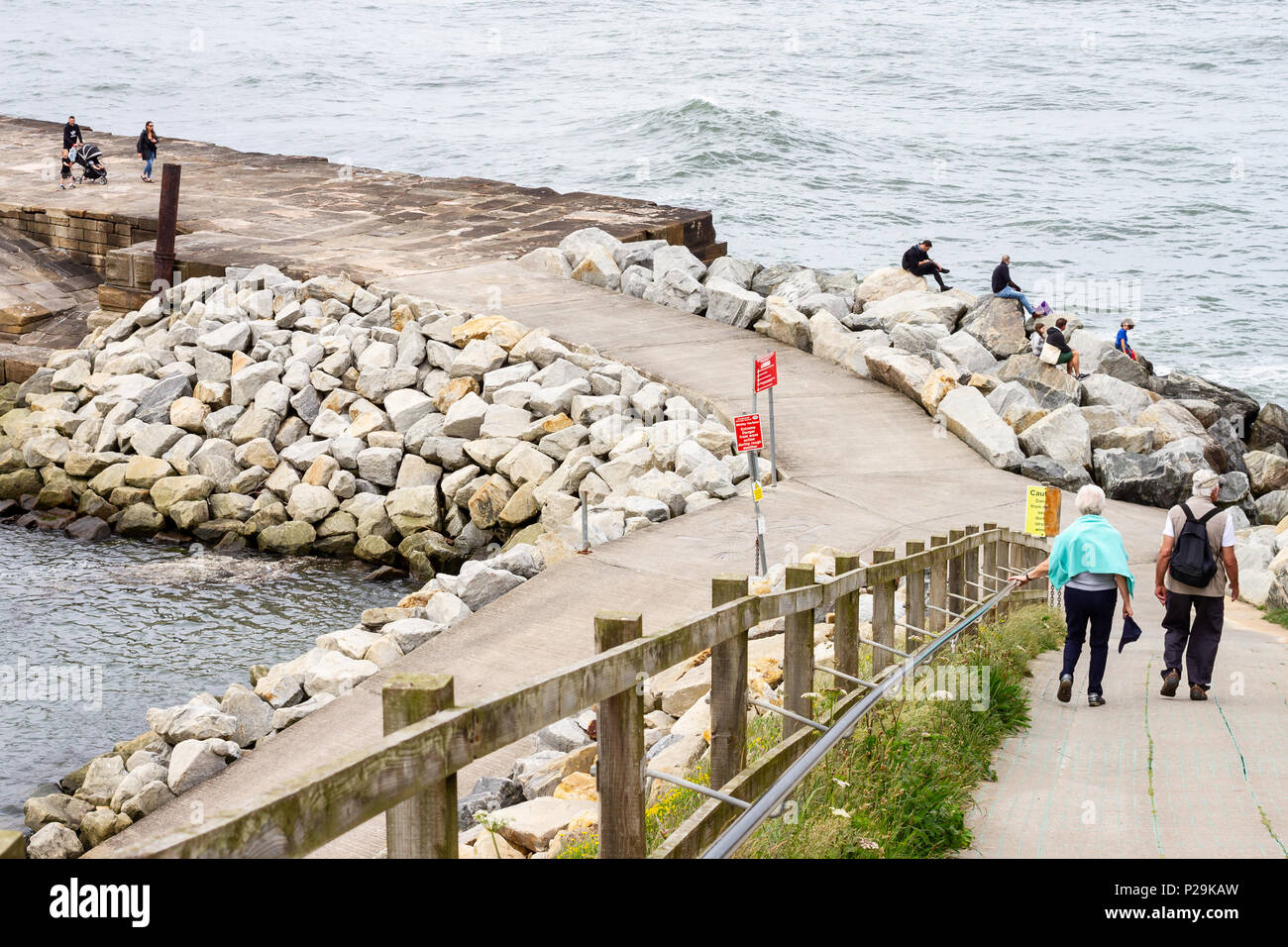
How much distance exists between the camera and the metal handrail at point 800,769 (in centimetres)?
392

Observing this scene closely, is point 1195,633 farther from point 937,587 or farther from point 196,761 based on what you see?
point 196,761

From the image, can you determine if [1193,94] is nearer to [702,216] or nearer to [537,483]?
[702,216]

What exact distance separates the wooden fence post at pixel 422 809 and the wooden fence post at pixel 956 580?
6.56 meters

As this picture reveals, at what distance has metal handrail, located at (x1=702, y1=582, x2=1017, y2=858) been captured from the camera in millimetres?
3918

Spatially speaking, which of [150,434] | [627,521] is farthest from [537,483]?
[150,434]

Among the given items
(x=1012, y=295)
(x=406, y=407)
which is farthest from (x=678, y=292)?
(x=406, y=407)

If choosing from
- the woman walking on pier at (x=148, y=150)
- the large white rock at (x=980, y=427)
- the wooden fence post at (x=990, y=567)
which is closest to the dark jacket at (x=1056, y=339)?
the large white rock at (x=980, y=427)

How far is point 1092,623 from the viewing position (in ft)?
26.8

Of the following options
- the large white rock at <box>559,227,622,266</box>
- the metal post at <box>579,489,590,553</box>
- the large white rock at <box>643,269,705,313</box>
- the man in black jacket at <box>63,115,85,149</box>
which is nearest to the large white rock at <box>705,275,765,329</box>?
the large white rock at <box>643,269,705,313</box>

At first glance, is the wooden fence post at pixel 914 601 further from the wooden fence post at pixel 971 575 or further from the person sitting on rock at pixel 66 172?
the person sitting on rock at pixel 66 172

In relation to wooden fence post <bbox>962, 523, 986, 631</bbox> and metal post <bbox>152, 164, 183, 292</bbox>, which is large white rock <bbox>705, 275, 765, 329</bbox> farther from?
wooden fence post <bbox>962, 523, 986, 631</bbox>

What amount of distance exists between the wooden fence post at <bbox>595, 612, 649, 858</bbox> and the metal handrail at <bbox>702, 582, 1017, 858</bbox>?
9.2 inches

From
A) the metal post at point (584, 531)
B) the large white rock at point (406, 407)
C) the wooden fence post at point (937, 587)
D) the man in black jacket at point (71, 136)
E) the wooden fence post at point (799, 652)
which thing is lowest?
the metal post at point (584, 531)
